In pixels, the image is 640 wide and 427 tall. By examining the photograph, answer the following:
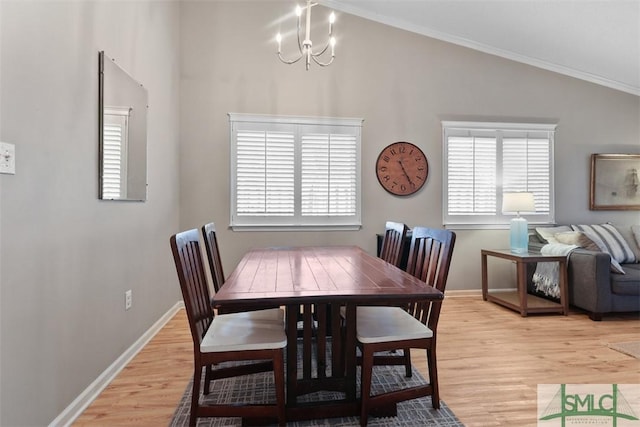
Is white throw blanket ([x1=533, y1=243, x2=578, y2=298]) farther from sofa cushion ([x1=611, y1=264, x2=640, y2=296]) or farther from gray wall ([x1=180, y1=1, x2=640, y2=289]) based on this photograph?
gray wall ([x1=180, y1=1, x2=640, y2=289])

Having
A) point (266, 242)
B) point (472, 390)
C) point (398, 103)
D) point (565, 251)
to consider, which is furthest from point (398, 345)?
point (398, 103)

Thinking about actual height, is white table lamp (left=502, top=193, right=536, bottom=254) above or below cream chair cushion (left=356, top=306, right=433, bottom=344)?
above

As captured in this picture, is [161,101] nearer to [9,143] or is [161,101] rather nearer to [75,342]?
[9,143]

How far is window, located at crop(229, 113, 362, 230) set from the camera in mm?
Answer: 3873

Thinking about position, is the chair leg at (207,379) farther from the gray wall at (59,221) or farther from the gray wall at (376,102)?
the gray wall at (376,102)

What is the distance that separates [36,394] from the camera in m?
1.51

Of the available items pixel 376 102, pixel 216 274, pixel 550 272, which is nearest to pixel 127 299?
pixel 216 274

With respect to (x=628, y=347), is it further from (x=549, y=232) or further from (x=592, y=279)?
(x=549, y=232)

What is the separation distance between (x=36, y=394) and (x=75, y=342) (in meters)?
0.33

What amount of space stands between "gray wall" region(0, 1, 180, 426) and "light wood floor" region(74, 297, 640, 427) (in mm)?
239

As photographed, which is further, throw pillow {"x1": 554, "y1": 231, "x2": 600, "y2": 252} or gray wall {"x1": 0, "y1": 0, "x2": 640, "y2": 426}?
throw pillow {"x1": 554, "y1": 231, "x2": 600, "y2": 252}

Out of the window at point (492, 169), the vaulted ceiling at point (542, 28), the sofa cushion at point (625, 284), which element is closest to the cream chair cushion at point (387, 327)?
the window at point (492, 169)

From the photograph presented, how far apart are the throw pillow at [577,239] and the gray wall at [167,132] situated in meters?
0.59

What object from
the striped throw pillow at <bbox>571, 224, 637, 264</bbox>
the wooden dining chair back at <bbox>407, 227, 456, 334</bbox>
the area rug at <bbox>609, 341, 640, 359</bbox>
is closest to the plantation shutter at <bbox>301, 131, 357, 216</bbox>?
the wooden dining chair back at <bbox>407, 227, 456, 334</bbox>
